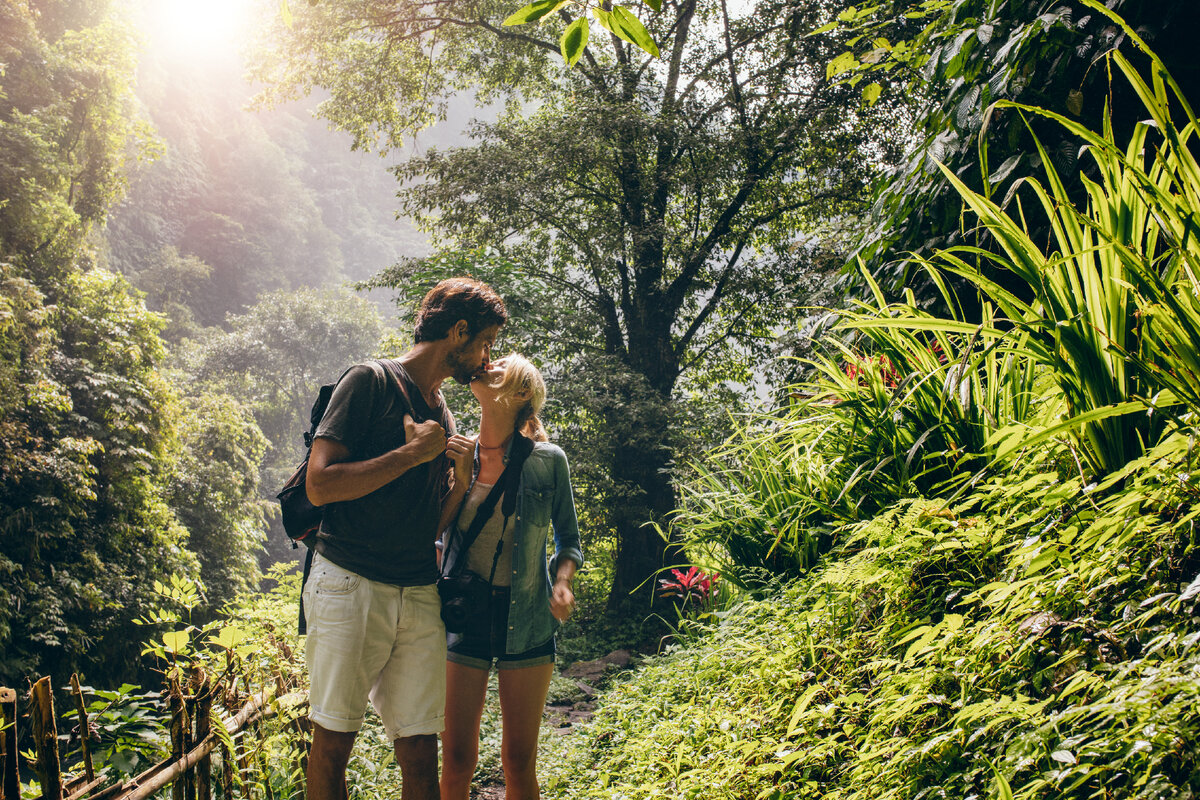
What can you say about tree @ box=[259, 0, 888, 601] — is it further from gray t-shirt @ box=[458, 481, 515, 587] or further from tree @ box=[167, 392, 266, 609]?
tree @ box=[167, 392, 266, 609]

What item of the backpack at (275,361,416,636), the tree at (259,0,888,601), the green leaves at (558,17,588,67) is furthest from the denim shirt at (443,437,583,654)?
the tree at (259,0,888,601)

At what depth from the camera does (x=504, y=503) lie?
7.95 feet

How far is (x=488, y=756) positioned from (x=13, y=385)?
11.2 m

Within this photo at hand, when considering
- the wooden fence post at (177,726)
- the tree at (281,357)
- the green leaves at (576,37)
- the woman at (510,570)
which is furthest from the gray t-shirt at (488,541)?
the tree at (281,357)

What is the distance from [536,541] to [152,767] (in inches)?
51.2

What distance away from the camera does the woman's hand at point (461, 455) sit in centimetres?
216

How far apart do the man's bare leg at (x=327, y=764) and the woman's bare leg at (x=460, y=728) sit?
0.47 metres

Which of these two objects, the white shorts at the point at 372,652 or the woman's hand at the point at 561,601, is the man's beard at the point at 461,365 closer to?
the white shorts at the point at 372,652

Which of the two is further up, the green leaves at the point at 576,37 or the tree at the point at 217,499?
the green leaves at the point at 576,37

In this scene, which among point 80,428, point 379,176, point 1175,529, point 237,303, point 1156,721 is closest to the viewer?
point 1156,721

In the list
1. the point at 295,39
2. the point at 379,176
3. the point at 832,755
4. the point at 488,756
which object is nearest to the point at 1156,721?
the point at 832,755

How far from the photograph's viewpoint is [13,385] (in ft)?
34.9

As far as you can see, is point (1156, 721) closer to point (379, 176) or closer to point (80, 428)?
point (80, 428)

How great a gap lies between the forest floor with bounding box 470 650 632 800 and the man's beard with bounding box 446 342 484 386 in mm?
2538
